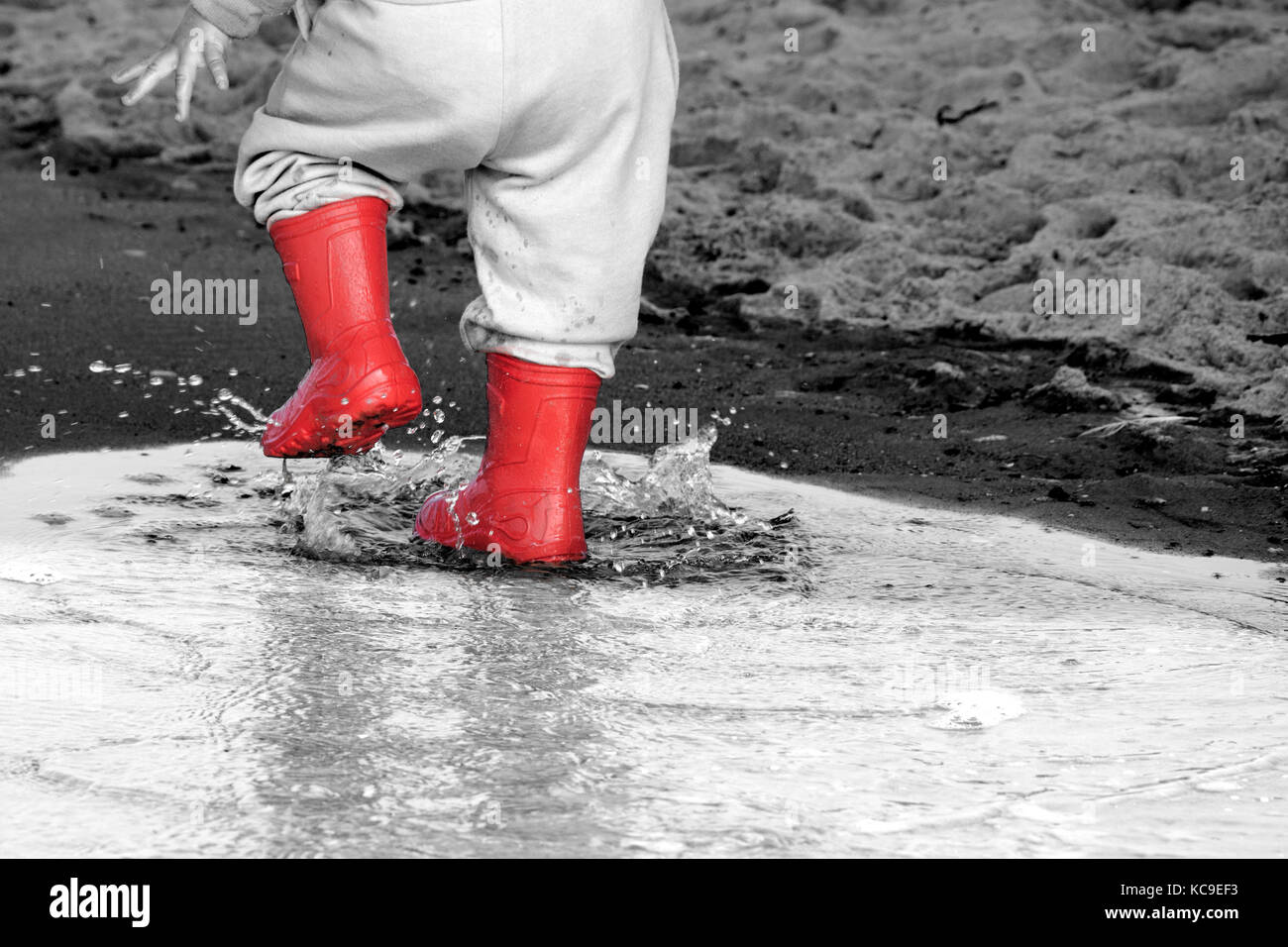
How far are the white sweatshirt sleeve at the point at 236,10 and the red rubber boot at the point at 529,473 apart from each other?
0.53 meters

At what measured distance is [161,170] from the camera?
5.43 m

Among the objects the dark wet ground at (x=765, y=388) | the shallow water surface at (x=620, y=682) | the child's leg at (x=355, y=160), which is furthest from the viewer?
the dark wet ground at (x=765, y=388)

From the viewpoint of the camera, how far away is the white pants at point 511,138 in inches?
84.1

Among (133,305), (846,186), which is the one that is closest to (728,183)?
(846,186)

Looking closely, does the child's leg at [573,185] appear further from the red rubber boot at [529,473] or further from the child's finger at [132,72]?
the child's finger at [132,72]

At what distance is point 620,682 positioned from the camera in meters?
1.77

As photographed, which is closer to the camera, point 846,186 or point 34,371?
point 34,371

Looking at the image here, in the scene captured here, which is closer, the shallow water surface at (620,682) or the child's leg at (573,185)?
the shallow water surface at (620,682)

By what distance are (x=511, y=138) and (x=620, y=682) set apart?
0.79m

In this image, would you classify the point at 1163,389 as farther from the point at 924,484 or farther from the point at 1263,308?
the point at 924,484

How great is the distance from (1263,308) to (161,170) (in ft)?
11.0

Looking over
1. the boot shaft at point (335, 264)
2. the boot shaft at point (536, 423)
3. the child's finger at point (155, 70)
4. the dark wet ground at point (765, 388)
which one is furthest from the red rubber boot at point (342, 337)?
the dark wet ground at point (765, 388)
